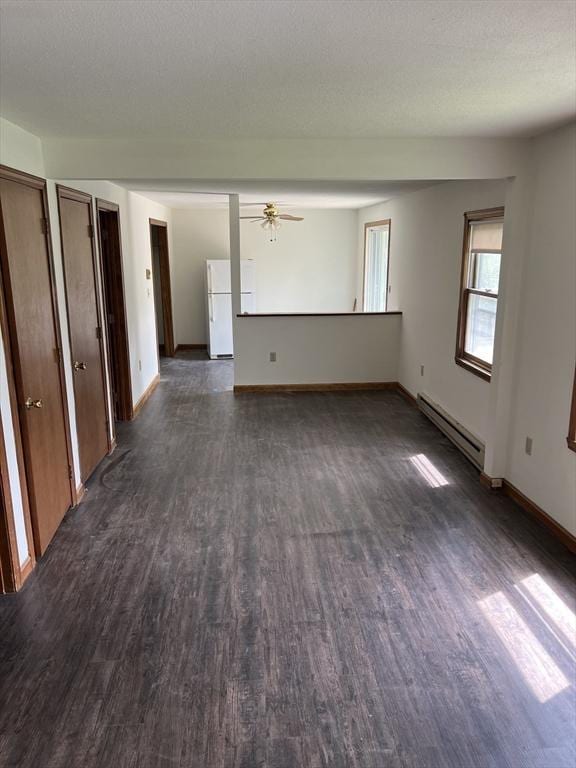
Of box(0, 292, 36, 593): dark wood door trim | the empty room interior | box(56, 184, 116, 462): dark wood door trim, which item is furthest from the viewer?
box(56, 184, 116, 462): dark wood door trim

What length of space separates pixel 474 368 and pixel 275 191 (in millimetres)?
2928

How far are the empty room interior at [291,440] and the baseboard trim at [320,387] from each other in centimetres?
89

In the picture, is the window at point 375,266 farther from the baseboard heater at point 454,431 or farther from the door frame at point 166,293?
the door frame at point 166,293

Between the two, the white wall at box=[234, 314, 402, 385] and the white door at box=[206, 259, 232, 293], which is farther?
the white door at box=[206, 259, 232, 293]

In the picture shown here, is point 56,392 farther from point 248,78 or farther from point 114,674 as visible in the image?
point 248,78

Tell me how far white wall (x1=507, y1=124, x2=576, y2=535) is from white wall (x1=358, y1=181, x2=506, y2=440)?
2.09 feet

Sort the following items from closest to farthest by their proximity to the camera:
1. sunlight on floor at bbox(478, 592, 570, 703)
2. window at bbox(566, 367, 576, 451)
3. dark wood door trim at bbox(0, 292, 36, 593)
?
sunlight on floor at bbox(478, 592, 570, 703), dark wood door trim at bbox(0, 292, 36, 593), window at bbox(566, 367, 576, 451)

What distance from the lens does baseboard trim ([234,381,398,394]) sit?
22.2 ft

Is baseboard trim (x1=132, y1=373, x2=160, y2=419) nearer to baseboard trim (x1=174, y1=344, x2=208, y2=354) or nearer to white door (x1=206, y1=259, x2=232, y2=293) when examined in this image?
white door (x1=206, y1=259, x2=232, y2=293)

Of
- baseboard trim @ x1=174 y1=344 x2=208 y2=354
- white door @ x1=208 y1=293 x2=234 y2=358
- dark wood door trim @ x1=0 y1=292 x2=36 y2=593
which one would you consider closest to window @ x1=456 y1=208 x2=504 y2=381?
dark wood door trim @ x1=0 y1=292 x2=36 y2=593

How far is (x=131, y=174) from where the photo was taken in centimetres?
346

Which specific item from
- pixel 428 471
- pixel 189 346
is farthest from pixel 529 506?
pixel 189 346

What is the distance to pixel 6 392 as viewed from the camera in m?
2.76

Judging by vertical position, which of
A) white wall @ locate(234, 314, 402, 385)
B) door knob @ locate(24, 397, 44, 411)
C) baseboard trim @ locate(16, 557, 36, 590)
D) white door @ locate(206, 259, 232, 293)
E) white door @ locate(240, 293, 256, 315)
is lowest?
baseboard trim @ locate(16, 557, 36, 590)
